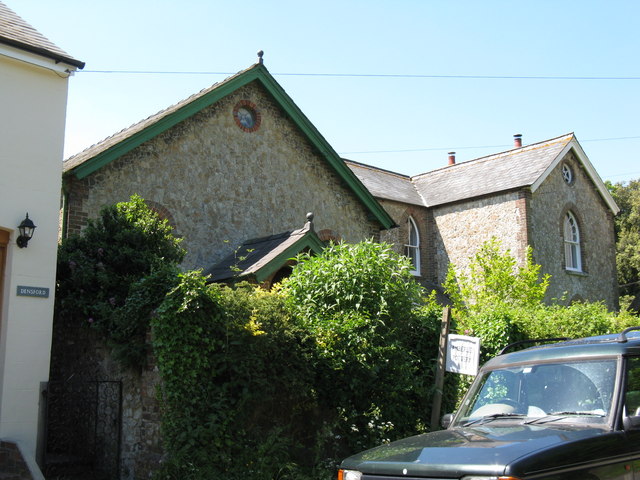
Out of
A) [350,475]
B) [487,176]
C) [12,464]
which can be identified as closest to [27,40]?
[12,464]

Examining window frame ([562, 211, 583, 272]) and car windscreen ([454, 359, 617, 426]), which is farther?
window frame ([562, 211, 583, 272])

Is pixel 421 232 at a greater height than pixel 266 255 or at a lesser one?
greater

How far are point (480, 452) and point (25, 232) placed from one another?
24.4ft

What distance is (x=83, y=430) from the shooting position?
9312 millimetres

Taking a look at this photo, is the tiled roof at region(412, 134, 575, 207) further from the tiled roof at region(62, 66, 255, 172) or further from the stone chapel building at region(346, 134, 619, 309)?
the tiled roof at region(62, 66, 255, 172)

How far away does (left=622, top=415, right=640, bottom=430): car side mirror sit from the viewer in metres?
4.56

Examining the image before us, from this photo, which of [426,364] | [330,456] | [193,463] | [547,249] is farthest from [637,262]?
[193,463]

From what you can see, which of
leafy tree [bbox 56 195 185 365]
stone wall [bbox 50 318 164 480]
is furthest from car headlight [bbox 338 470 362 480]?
leafy tree [bbox 56 195 185 365]

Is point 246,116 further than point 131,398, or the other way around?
point 246,116

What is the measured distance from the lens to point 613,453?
4.37 metres

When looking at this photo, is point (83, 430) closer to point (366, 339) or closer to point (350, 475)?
point (366, 339)

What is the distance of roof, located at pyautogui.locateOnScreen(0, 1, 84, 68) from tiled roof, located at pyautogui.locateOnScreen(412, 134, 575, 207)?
51.1 ft

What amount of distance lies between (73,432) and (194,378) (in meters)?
3.13

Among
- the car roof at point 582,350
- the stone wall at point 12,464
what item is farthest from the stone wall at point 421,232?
the car roof at point 582,350
